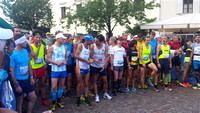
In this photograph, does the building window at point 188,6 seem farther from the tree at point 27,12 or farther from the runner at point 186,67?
the tree at point 27,12

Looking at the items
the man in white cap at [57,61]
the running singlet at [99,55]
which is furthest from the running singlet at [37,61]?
the running singlet at [99,55]

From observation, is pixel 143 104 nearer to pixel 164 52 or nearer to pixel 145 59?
pixel 145 59

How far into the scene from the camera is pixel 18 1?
21406 mm

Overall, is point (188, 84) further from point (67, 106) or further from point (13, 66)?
point (13, 66)

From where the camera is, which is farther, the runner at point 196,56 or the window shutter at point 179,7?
the window shutter at point 179,7

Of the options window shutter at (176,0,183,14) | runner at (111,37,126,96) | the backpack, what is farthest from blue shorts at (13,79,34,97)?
window shutter at (176,0,183,14)

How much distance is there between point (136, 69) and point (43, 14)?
18842 millimetres

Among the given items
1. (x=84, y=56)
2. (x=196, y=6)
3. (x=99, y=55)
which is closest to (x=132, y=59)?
(x=99, y=55)

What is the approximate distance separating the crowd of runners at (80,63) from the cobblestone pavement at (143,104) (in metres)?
0.21

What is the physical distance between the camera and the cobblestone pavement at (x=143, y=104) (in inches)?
192

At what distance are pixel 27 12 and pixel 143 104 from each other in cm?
2044

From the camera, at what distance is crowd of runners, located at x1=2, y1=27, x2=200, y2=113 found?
12.8 feet

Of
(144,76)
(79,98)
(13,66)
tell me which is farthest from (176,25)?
(13,66)

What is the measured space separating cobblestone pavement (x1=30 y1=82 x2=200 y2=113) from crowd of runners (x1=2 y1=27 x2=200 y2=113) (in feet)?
0.69
